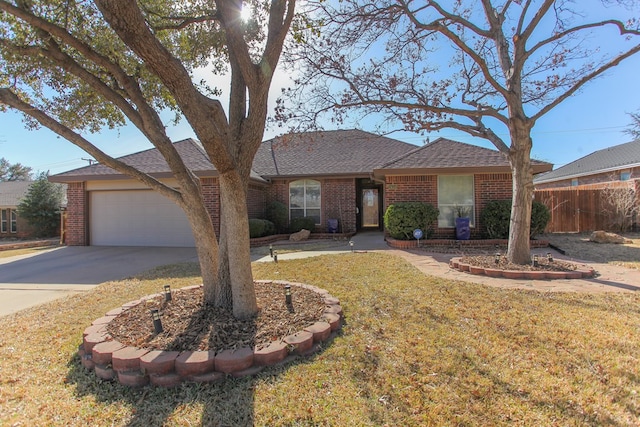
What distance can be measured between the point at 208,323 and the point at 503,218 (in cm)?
950

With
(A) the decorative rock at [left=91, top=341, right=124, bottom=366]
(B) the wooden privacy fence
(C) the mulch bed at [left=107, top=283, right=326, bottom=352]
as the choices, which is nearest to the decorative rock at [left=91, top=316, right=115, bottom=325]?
(C) the mulch bed at [left=107, top=283, right=326, bottom=352]

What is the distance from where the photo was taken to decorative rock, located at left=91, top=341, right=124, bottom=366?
3.01m

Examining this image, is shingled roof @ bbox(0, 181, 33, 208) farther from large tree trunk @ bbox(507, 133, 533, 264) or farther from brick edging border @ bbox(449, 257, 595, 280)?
large tree trunk @ bbox(507, 133, 533, 264)

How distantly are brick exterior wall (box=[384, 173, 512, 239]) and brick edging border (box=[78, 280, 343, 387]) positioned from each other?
8489 mm

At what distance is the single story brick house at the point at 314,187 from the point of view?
35.7 feet

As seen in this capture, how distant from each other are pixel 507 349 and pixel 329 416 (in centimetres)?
196

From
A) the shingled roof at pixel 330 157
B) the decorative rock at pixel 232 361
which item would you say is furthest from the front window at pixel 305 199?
the decorative rock at pixel 232 361

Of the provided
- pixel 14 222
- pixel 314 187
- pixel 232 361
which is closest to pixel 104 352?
pixel 232 361

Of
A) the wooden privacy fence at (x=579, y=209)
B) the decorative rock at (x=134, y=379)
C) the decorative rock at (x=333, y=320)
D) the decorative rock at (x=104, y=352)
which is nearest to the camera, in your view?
the decorative rock at (x=134, y=379)

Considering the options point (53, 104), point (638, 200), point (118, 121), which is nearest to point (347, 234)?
point (118, 121)

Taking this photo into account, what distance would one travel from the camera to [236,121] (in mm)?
3916

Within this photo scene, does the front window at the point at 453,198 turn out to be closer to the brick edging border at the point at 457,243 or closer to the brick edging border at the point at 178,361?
the brick edging border at the point at 457,243

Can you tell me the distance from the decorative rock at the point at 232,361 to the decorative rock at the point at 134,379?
608mm

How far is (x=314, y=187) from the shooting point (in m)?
14.4
